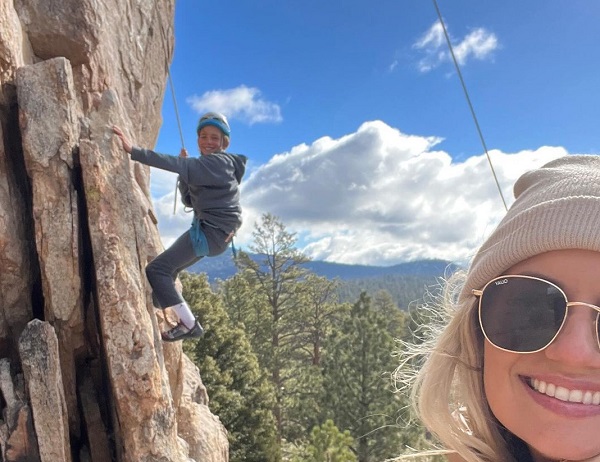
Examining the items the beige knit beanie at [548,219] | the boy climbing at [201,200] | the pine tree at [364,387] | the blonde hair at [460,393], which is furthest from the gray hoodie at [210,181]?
the pine tree at [364,387]

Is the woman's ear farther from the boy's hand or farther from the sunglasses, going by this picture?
the sunglasses

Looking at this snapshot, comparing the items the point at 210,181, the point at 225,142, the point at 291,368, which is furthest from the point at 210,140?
the point at 291,368

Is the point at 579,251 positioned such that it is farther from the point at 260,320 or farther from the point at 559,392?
the point at 260,320

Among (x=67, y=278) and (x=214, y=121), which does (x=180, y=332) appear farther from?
(x=214, y=121)

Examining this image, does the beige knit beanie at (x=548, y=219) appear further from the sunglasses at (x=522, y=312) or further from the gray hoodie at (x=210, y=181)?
the gray hoodie at (x=210, y=181)

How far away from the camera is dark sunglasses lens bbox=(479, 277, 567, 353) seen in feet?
4.52

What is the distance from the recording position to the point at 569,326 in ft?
4.41

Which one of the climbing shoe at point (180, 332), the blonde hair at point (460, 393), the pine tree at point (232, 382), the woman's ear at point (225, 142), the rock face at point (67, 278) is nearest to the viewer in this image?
the blonde hair at point (460, 393)

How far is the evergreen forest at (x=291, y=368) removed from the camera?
57.5ft

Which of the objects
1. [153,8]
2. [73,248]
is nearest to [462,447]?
[73,248]

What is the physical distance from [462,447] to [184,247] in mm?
5305

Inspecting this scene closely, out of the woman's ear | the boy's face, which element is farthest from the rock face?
the woman's ear

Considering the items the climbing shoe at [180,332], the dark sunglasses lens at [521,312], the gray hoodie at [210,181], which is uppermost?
the gray hoodie at [210,181]

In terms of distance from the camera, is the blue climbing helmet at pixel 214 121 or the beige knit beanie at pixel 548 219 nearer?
the beige knit beanie at pixel 548 219
